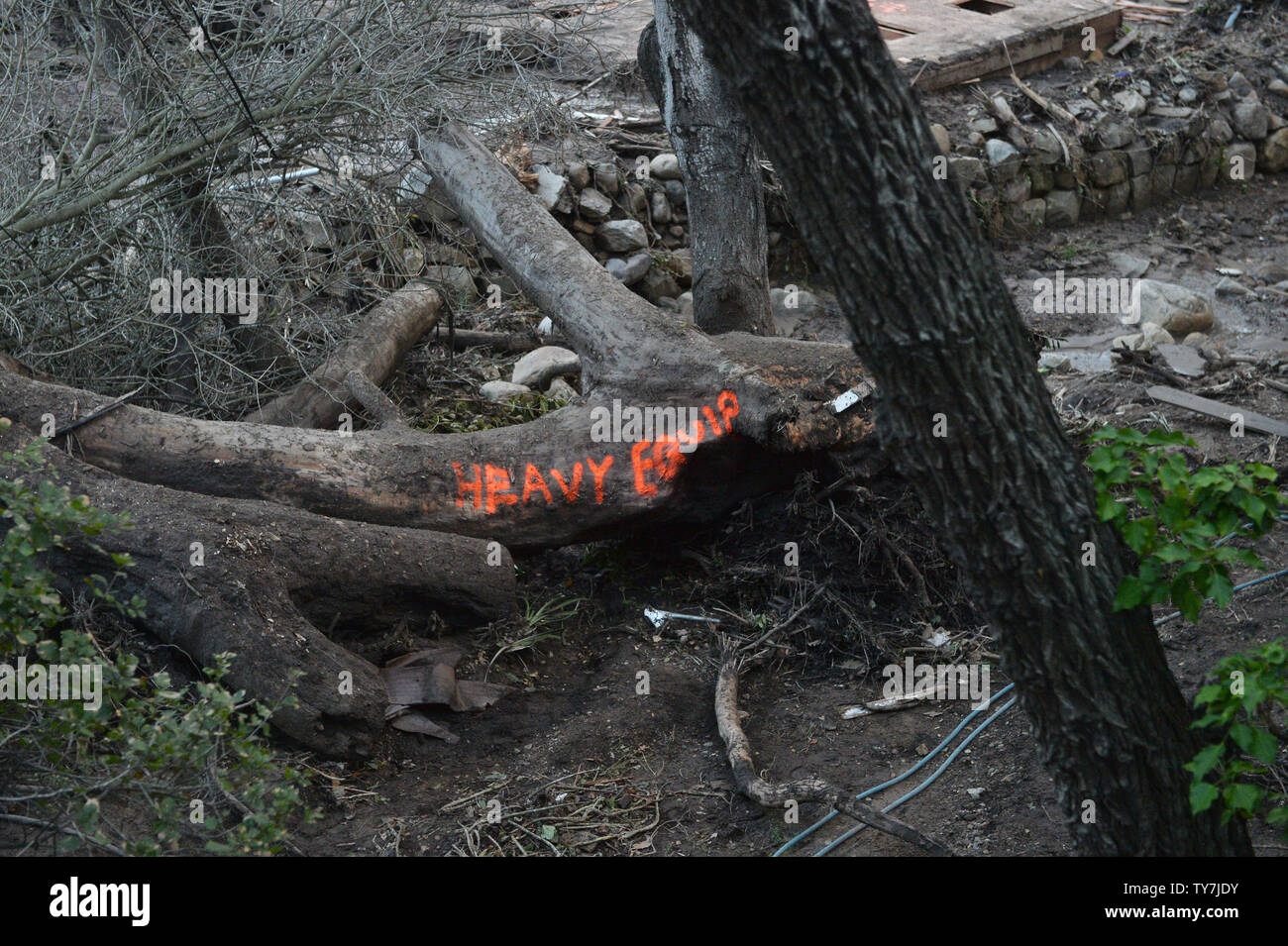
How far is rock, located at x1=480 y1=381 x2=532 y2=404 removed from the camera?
218 inches

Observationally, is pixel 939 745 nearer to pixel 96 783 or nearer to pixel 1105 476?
pixel 1105 476

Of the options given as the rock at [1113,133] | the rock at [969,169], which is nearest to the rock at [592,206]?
the rock at [969,169]

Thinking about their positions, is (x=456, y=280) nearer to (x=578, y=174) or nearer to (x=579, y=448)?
(x=578, y=174)

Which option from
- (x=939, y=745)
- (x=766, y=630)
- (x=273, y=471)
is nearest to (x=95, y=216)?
(x=273, y=471)

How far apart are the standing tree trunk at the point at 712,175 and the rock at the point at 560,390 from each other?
749 mm

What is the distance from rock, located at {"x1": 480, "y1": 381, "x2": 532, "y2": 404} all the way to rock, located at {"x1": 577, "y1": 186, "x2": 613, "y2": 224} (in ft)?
5.83

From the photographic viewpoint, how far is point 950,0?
375 inches

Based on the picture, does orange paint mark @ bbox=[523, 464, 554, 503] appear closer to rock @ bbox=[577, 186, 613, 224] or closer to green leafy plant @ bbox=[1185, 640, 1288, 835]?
green leafy plant @ bbox=[1185, 640, 1288, 835]

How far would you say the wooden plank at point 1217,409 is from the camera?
4.95 m

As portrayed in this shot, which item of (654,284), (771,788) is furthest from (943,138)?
(771,788)

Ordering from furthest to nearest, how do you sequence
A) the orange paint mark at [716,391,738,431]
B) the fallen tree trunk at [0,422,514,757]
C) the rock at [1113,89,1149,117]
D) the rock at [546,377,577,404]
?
the rock at [1113,89,1149,117]
the rock at [546,377,577,404]
the orange paint mark at [716,391,738,431]
the fallen tree trunk at [0,422,514,757]

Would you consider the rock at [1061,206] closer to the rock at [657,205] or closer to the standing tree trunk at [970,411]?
the rock at [657,205]

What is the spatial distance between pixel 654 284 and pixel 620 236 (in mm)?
380

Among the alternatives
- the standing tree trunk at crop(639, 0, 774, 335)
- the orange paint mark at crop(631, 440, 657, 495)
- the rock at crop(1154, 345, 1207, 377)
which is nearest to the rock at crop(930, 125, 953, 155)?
the rock at crop(1154, 345, 1207, 377)
